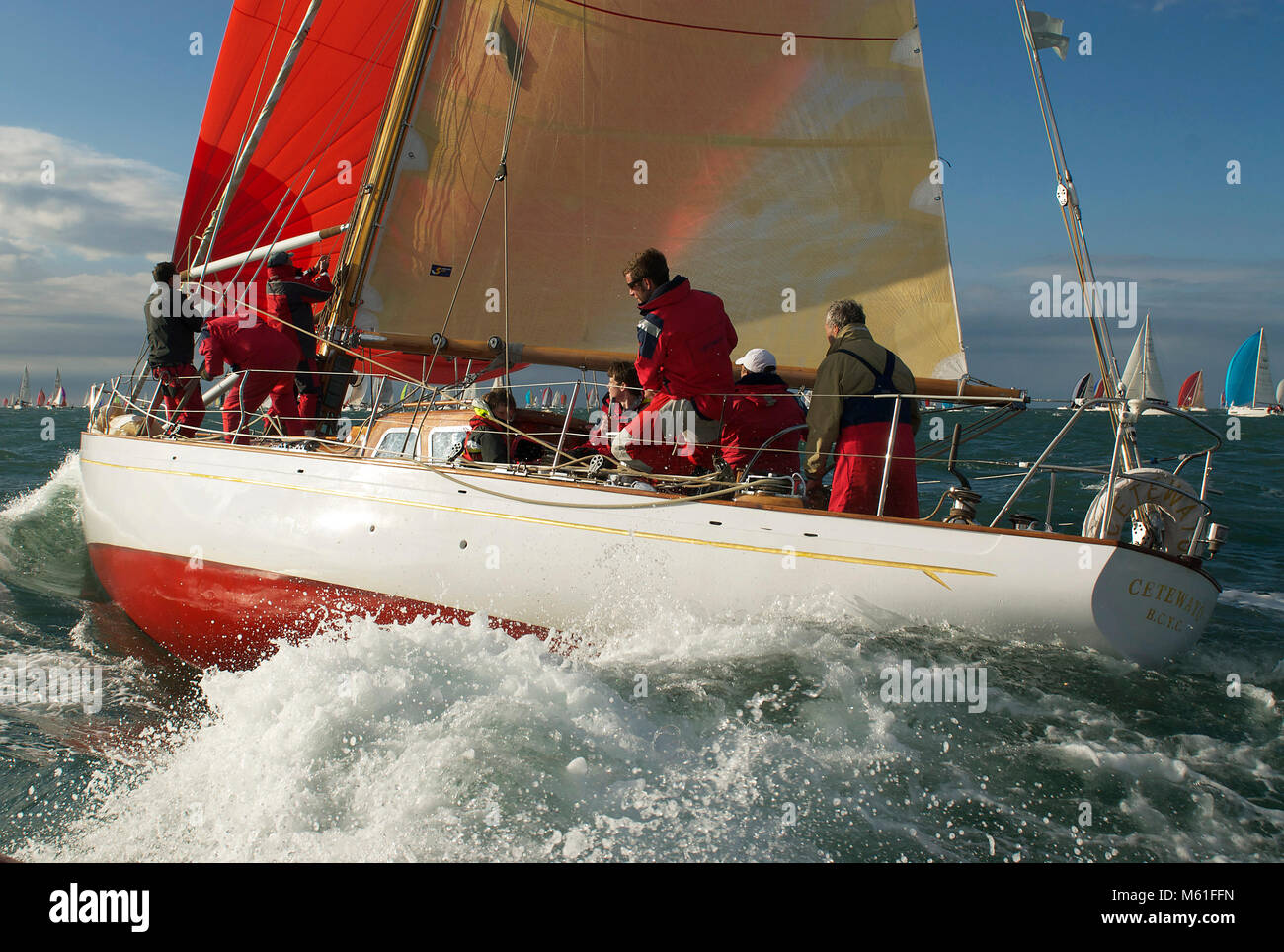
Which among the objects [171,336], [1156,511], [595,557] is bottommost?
[595,557]

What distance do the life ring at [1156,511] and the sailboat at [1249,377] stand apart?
51.0 metres

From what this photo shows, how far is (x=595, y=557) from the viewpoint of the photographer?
4.44 m

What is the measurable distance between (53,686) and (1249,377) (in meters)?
55.9

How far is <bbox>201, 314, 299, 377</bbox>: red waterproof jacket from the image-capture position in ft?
19.9

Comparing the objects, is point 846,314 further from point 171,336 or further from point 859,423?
point 171,336

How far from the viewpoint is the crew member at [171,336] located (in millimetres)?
6453

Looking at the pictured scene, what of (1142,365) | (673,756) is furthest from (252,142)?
(1142,365)

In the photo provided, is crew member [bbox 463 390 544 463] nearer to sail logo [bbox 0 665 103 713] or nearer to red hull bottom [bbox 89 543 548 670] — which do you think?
red hull bottom [bbox 89 543 548 670]

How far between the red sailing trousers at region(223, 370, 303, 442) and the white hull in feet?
1.87

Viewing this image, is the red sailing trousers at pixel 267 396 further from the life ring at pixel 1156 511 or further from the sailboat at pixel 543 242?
the life ring at pixel 1156 511
